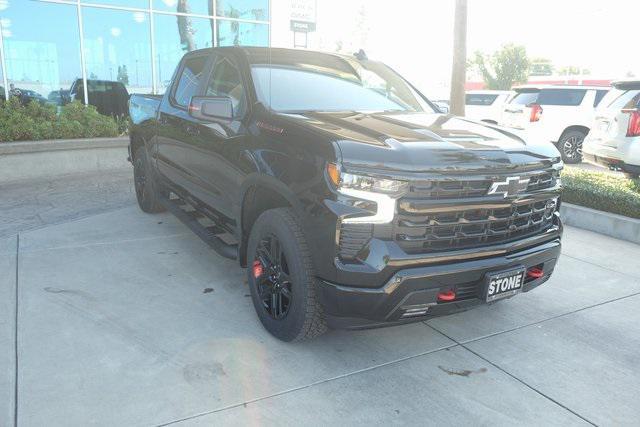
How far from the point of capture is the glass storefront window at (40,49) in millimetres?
11320

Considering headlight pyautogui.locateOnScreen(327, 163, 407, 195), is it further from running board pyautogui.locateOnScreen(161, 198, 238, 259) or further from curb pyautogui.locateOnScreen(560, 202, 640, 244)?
curb pyautogui.locateOnScreen(560, 202, 640, 244)

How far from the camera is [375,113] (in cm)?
387

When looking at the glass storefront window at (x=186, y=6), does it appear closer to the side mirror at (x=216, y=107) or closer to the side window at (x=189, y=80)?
the side window at (x=189, y=80)

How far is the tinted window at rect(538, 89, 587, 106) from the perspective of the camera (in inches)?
508

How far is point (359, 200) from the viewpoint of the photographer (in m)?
2.76

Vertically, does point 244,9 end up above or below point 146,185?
above

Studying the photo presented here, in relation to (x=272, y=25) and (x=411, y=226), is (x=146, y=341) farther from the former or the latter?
(x=272, y=25)

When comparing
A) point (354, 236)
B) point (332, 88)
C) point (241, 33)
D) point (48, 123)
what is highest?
point (241, 33)

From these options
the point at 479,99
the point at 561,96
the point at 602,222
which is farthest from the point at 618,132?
the point at 479,99

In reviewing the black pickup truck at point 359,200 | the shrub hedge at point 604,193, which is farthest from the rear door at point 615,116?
the black pickup truck at point 359,200

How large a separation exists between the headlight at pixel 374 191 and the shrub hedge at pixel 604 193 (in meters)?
4.68

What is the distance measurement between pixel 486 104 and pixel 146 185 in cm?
1354

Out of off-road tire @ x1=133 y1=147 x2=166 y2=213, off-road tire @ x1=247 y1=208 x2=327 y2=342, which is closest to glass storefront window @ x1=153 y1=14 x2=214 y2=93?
off-road tire @ x1=133 y1=147 x2=166 y2=213

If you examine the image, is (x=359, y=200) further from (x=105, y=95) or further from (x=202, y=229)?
(x=105, y=95)
